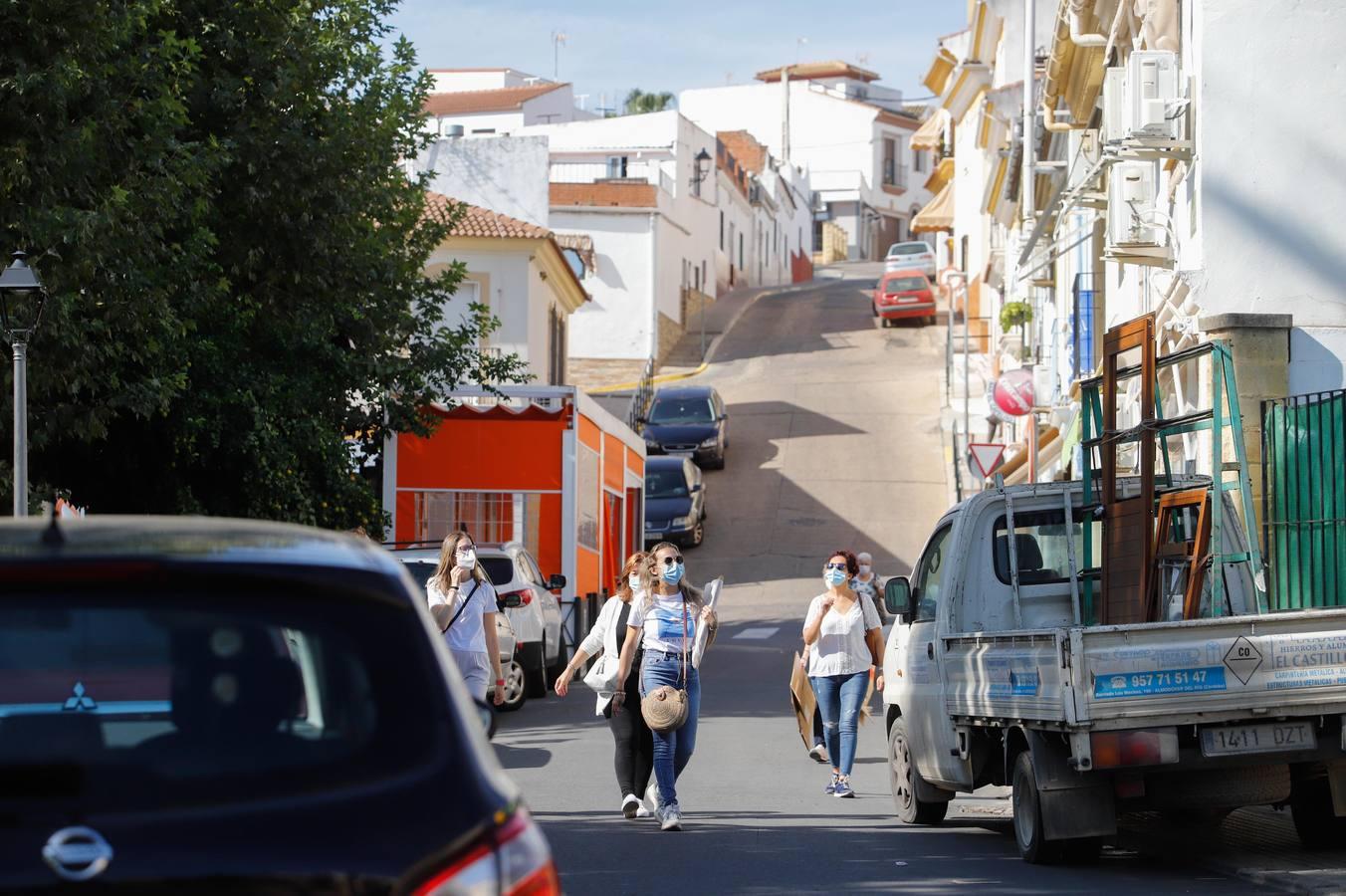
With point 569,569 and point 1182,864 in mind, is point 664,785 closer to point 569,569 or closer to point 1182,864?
point 1182,864

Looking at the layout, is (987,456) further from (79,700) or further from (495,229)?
(79,700)

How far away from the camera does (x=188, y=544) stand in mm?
3848

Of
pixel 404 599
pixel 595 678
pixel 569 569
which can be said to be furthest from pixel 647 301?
pixel 404 599

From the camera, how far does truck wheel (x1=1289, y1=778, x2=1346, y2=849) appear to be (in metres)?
9.89

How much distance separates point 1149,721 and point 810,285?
249ft

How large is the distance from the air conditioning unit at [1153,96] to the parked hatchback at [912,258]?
2302 inches

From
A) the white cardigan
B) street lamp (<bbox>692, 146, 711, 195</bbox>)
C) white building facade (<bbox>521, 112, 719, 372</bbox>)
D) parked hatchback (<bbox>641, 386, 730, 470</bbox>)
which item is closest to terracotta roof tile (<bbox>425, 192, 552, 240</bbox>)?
parked hatchback (<bbox>641, 386, 730, 470</bbox>)

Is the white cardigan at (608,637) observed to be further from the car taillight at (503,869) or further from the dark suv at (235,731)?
the car taillight at (503,869)

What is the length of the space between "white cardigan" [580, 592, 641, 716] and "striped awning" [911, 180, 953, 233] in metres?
63.7

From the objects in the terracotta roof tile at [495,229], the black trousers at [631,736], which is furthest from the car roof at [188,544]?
the terracotta roof tile at [495,229]

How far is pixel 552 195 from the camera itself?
58.7 m

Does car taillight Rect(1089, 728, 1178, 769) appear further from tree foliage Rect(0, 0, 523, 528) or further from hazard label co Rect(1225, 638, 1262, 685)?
tree foliage Rect(0, 0, 523, 528)

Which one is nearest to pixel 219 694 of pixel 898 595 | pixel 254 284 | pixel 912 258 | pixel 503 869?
pixel 503 869

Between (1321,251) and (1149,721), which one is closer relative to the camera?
(1149,721)
